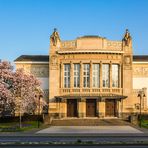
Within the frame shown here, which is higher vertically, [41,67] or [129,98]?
[41,67]

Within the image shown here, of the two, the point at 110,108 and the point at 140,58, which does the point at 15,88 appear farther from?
the point at 140,58

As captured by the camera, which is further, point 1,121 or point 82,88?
point 82,88

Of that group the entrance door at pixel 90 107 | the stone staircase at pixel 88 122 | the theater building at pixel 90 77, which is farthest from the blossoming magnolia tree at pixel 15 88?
the entrance door at pixel 90 107

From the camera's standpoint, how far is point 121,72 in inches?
2896

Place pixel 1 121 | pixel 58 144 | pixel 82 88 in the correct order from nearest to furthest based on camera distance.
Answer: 1. pixel 58 144
2. pixel 1 121
3. pixel 82 88

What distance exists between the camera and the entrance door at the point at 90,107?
72.4 m

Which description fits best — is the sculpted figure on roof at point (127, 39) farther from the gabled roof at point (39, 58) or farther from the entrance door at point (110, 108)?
the entrance door at point (110, 108)

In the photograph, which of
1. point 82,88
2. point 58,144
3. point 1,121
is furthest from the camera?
point 82,88

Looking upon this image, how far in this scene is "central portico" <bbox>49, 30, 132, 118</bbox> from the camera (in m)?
72.2

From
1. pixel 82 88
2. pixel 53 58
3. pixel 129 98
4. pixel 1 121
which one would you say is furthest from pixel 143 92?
pixel 1 121

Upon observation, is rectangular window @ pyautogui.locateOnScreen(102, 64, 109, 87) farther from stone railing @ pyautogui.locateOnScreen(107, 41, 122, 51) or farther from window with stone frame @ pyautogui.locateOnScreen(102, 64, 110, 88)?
stone railing @ pyautogui.locateOnScreen(107, 41, 122, 51)

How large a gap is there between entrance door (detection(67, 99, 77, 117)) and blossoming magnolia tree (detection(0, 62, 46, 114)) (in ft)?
25.4

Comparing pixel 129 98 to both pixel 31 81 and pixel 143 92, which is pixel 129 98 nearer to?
pixel 143 92

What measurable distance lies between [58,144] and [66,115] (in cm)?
4457
